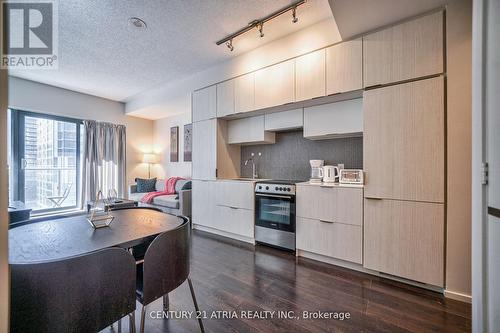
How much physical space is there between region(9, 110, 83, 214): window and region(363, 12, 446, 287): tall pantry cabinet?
5.03 meters

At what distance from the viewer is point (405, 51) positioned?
199cm

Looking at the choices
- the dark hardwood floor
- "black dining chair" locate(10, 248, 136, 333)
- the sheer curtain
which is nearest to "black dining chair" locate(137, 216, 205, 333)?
"black dining chair" locate(10, 248, 136, 333)

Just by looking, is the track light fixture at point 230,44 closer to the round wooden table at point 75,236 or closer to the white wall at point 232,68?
the white wall at point 232,68

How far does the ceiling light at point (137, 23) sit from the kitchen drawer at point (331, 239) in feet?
10.1

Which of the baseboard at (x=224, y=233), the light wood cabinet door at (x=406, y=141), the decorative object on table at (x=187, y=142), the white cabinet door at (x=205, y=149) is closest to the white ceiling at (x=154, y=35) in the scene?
the white cabinet door at (x=205, y=149)

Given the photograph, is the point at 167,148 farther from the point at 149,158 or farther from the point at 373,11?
the point at 373,11

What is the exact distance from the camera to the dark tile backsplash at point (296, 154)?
2.80 meters

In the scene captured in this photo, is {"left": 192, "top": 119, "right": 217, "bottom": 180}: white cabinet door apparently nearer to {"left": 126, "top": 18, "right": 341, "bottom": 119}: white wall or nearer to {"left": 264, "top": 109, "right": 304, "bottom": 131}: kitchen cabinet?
{"left": 126, "top": 18, "right": 341, "bottom": 119}: white wall

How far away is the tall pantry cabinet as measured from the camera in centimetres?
186

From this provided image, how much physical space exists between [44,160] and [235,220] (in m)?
4.48

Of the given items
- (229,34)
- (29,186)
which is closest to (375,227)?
(229,34)

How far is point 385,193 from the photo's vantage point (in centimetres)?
209

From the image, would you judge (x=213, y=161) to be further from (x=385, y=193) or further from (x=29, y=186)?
(x=29, y=186)

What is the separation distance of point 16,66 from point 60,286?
471 centimetres
